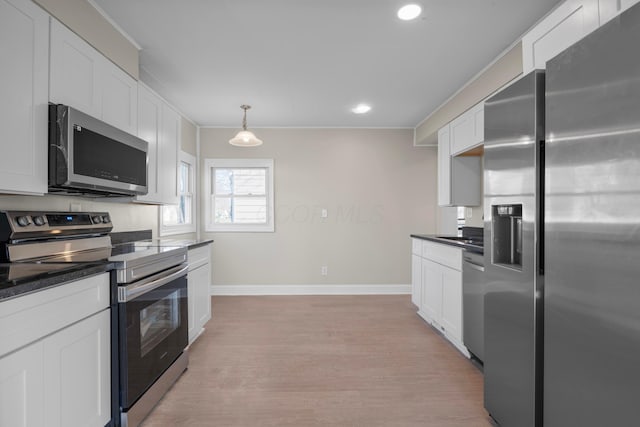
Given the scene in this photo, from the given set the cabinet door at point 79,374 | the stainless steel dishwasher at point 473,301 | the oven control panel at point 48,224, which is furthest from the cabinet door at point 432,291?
the oven control panel at point 48,224

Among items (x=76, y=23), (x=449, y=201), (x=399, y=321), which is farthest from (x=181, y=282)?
(x=449, y=201)

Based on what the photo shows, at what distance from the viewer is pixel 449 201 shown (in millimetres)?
3695

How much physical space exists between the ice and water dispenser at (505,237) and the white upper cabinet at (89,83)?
245 cm

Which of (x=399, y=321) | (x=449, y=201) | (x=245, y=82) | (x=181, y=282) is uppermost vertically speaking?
(x=245, y=82)

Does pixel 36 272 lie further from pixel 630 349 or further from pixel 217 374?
pixel 630 349

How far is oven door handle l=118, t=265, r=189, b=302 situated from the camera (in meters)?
1.67

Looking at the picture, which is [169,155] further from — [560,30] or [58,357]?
[560,30]

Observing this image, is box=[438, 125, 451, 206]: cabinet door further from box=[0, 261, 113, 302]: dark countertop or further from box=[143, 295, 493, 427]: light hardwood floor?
box=[0, 261, 113, 302]: dark countertop

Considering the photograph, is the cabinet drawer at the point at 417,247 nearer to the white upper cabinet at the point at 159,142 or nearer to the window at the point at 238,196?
the window at the point at 238,196

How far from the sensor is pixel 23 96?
5.05ft

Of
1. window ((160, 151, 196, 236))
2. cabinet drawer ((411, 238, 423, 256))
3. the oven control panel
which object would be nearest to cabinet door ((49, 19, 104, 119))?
the oven control panel

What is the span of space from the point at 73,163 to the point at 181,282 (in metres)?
1.05

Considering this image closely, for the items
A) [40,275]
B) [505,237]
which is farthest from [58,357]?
[505,237]

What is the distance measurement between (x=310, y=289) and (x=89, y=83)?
368cm
